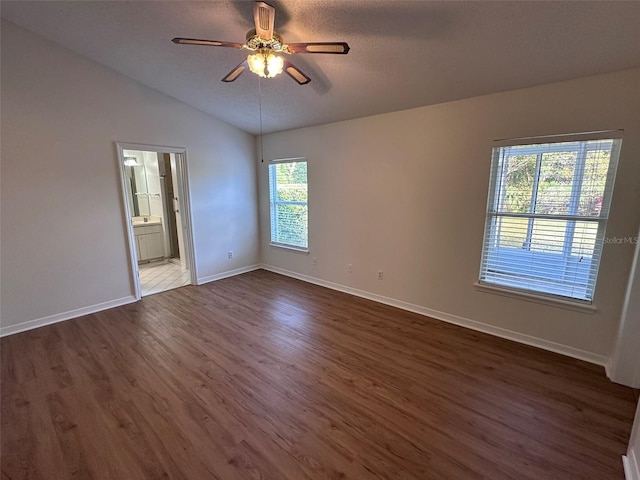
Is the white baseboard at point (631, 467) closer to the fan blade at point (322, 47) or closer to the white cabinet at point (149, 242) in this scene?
the fan blade at point (322, 47)

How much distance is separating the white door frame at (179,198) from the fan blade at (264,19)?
8.98 feet

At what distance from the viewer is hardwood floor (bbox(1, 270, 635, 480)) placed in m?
1.65

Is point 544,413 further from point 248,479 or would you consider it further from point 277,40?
point 277,40

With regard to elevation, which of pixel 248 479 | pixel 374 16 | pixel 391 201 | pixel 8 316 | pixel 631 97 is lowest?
pixel 248 479

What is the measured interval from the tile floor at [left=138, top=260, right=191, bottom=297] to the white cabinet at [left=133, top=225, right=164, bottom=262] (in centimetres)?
17

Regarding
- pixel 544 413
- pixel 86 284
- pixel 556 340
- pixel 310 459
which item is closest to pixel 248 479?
pixel 310 459

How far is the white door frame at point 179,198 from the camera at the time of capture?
3707mm

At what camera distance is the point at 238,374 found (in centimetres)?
242

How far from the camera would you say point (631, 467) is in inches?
60.4

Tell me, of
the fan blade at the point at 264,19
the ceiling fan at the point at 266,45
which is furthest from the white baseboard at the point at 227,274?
the fan blade at the point at 264,19

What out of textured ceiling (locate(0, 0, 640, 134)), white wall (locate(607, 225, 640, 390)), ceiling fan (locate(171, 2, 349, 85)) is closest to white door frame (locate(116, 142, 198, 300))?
textured ceiling (locate(0, 0, 640, 134))

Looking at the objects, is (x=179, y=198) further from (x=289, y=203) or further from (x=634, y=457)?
(x=634, y=457)

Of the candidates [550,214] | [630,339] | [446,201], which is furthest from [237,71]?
[630,339]

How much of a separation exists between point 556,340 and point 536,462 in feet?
4.83
